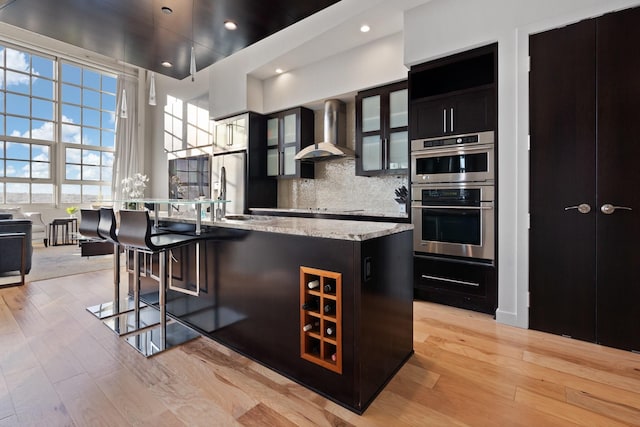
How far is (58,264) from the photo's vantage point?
4715mm

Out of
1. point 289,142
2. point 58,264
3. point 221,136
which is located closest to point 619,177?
point 289,142

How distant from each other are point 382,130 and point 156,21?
246 centimetres

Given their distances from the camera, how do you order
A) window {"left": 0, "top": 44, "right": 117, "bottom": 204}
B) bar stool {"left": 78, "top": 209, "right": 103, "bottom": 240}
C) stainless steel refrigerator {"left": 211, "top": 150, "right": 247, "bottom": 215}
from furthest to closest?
window {"left": 0, "top": 44, "right": 117, "bottom": 204}
stainless steel refrigerator {"left": 211, "top": 150, "right": 247, "bottom": 215}
bar stool {"left": 78, "top": 209, "right": 103, "bottom": 240}

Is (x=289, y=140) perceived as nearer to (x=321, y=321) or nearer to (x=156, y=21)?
(x=156, y=21)

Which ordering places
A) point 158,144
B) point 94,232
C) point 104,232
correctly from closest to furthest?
point 104,232 < point 94,232 < point 158,144

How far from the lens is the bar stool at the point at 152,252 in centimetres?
200

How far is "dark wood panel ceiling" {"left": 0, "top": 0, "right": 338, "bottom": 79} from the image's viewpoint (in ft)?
7.89

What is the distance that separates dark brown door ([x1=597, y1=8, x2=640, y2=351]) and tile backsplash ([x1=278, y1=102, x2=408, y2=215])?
195 cm

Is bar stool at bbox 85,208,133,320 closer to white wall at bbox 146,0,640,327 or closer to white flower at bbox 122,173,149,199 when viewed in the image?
white wall at bbox 146,0,640,327

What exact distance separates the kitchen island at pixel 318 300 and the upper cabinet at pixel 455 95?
147 cm

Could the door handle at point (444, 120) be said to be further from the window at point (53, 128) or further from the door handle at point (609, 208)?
the window at point (53, 128)

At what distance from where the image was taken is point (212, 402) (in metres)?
1.56

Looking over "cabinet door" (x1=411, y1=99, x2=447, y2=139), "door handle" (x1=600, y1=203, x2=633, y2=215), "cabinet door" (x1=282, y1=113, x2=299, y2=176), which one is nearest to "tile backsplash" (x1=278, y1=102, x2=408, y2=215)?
"cabinet door" (x1=282, y1=113, x2=299, y2=176)

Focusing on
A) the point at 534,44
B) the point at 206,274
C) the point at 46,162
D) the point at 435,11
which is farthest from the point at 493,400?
the point at 46,162
